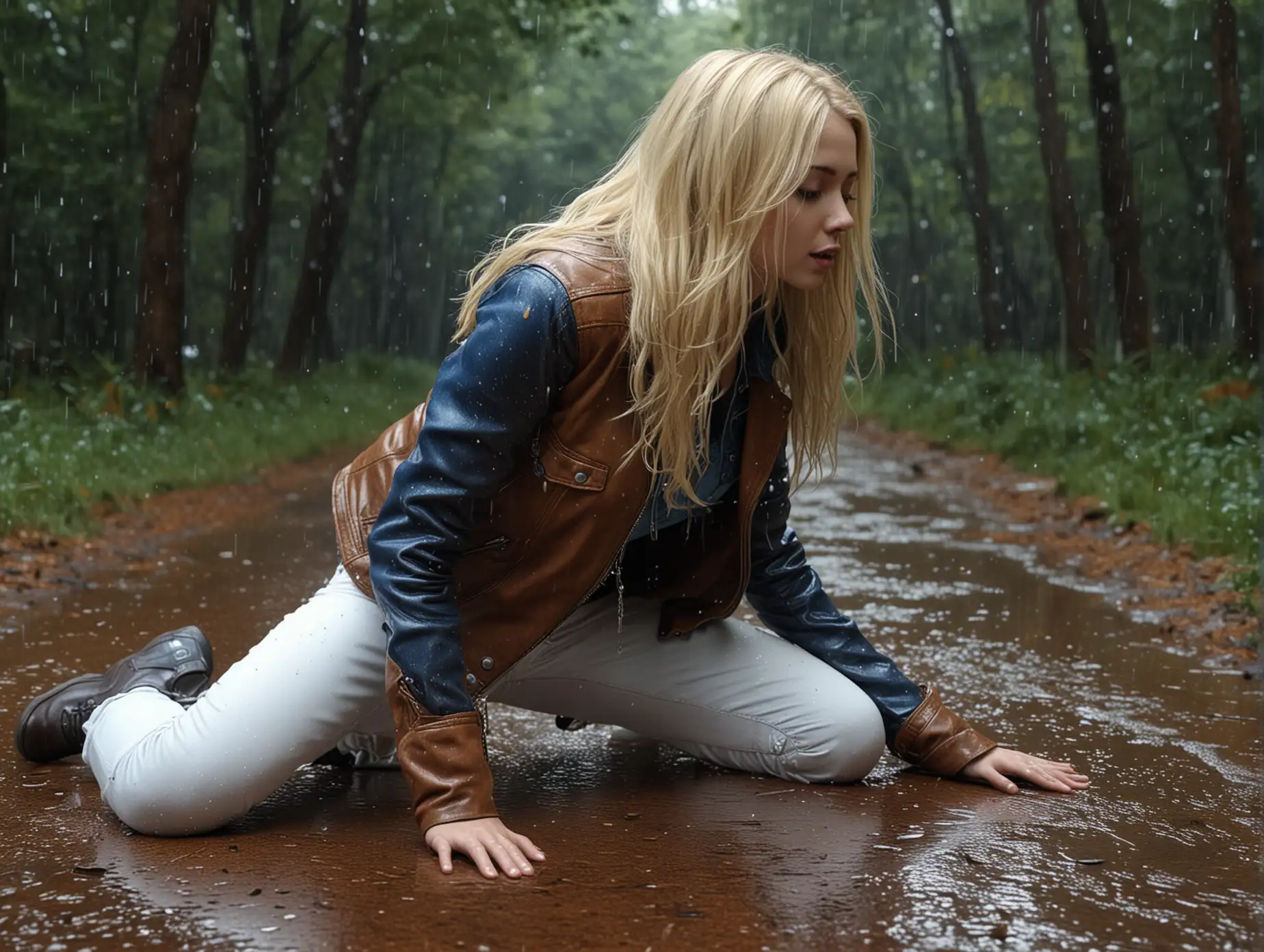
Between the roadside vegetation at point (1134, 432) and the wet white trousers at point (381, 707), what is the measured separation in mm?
3437

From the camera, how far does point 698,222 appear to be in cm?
305

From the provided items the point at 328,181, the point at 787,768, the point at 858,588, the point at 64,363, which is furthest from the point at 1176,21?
the point at 787,768

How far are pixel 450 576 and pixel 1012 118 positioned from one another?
124ft

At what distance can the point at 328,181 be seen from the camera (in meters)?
22.0

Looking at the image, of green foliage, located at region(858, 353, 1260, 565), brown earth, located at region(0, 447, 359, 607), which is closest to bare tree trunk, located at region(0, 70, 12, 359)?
brown earth, located at region(0, 447, 359, 607)

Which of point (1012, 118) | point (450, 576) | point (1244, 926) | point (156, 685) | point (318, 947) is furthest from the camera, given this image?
point (1012, 118)

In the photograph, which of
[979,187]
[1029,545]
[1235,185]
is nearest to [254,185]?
[979,187]

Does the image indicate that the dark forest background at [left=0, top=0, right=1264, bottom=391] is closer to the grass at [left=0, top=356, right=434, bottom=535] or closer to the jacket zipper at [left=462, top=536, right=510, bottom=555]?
the grass at [left=0, top=356, right=434, bottom=535]

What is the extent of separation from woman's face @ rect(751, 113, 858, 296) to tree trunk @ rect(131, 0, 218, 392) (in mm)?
12033

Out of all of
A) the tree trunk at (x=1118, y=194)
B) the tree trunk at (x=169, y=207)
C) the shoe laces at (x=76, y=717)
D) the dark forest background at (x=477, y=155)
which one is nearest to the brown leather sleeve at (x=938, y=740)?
the shoe laces at (x=76, y=717)

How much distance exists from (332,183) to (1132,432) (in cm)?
1408

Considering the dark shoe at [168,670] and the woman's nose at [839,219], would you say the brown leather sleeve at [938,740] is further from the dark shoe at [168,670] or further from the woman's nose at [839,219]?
the dark shoe at [168,670]

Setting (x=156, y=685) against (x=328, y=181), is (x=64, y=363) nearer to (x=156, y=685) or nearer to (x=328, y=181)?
(x=328, y=181)

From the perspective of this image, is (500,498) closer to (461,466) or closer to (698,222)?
(461,466)
